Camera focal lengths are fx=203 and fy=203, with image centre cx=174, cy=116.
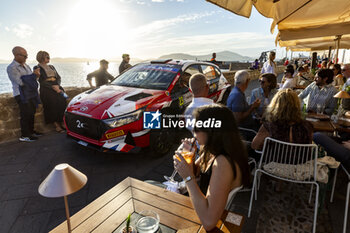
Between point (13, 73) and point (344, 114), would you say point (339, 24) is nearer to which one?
point (344, 114)

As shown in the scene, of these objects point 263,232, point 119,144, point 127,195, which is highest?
point 127,195

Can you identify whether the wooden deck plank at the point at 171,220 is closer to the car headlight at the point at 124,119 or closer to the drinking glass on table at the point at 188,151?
the drinking glass on table at the point at 188,151

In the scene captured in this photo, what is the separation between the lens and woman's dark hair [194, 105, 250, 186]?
1.42 meters

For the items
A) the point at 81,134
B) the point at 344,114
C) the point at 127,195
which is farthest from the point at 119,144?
the point at 344,114

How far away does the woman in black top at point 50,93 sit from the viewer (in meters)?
4.75

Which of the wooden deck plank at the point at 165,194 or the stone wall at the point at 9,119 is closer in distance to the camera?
the wooden deck plank at the point at 165,194

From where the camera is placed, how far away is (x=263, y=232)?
229 centimetres

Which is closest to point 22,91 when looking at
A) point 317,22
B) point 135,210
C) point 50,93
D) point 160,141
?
point 50,93

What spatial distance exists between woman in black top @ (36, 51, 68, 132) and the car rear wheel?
2889mm

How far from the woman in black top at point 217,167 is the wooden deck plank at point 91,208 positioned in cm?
53

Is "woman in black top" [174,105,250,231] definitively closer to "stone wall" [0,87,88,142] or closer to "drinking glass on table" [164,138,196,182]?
"drinking glass on table" [164,138,196,182]

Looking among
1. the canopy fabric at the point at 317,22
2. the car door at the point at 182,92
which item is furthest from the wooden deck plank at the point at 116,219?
the canopy fabric at the point at 317,22

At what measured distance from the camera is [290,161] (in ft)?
7.82

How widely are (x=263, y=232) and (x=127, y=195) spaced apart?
1.69 m
